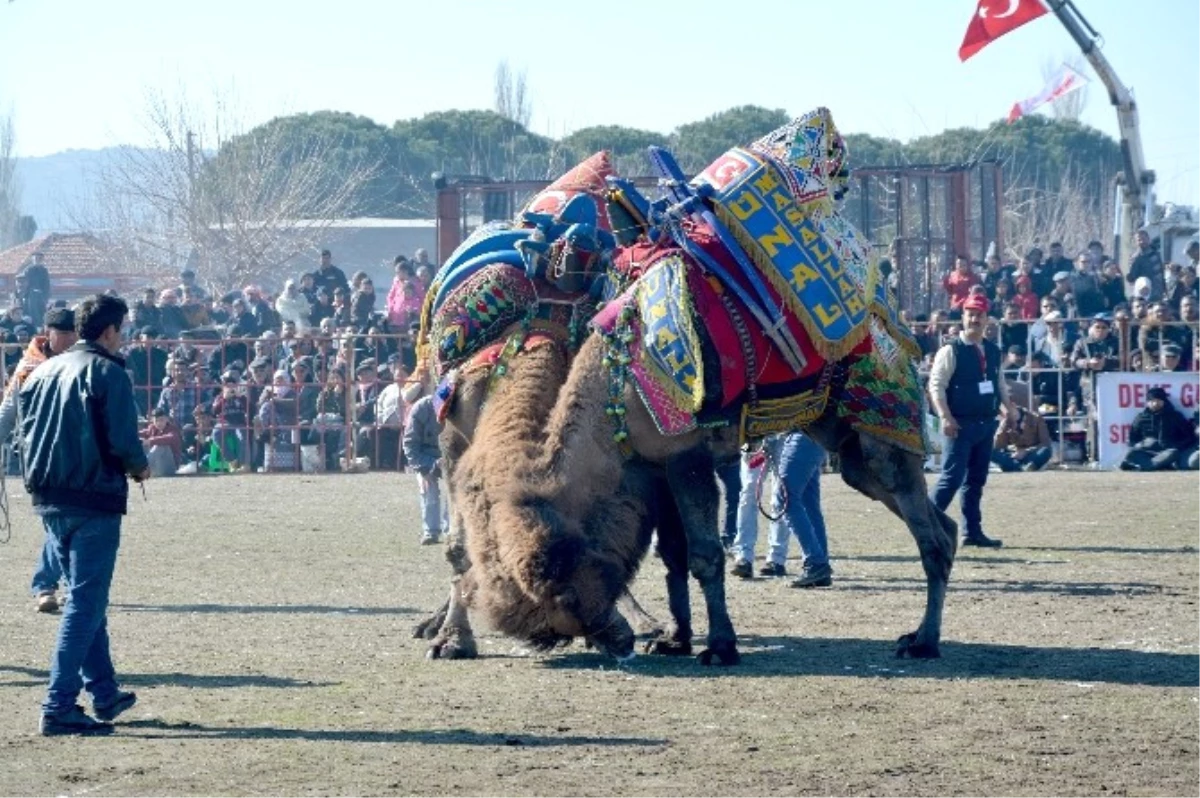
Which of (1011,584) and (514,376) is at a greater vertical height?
(514,376)

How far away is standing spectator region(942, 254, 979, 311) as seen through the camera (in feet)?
89.2

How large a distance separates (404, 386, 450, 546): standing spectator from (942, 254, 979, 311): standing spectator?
12426 mm

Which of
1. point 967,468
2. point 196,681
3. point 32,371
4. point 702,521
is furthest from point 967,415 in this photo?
point 32,371

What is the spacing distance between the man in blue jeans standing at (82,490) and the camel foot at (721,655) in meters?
3.03

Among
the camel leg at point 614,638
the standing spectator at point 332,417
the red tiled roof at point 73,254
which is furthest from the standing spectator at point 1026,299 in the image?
the red tiled roof at point 73,254

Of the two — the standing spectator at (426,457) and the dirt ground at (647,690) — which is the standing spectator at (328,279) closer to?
the standing spectator at (426,457)

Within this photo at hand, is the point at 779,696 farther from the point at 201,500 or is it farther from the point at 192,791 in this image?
the point at 201,500

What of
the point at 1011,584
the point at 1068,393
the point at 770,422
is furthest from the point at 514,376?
the point at 1068,393

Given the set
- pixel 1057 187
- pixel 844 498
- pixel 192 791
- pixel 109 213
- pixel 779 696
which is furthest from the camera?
pixel 1057 187

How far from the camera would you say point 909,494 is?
10742 millimetres

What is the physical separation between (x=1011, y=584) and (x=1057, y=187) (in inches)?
2102

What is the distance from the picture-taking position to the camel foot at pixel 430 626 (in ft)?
35.7

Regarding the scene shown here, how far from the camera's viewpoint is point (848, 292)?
1028 centimetres

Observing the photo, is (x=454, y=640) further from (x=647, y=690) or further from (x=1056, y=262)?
(x=1056, y=262)
